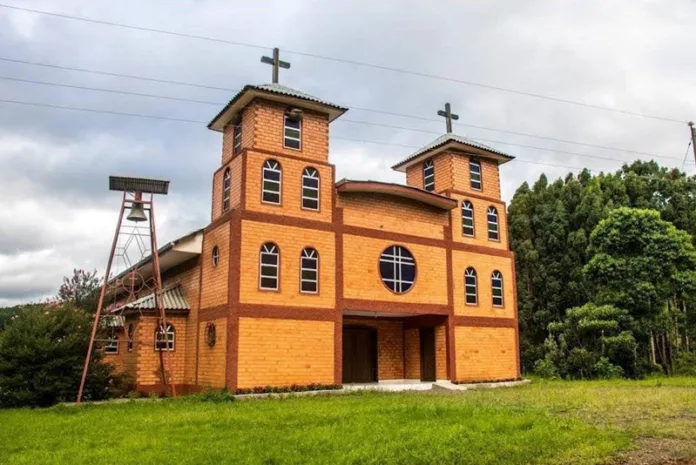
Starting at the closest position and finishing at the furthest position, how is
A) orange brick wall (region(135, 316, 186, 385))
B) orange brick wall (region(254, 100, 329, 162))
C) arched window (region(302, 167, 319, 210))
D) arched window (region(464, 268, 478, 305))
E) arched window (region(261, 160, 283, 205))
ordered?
arched window (region(261, 160, 283, 205)), orange brick wall (region(135, 316, 186, 385)), orange brick wall (region(254, 100, 329, 162)), arched window (region(302, 167, 319, 210)), arched window (region(464, 268, 478, 305))

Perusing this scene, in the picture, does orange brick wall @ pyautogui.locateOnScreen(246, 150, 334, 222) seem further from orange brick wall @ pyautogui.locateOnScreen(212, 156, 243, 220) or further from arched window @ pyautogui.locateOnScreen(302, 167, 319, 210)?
orange brick wall @ pyautogui.locateOnScreen(212, 156, 243, 220)

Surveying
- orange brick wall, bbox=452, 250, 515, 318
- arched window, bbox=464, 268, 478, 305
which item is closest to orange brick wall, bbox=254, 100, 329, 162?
orange brick wall, bbox=452, 250, 515, 318

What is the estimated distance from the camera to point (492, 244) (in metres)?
23.1

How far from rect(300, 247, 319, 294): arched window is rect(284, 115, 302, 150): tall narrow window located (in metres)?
3.30

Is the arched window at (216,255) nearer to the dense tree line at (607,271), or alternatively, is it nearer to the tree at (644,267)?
the dense tree line at (607,271)

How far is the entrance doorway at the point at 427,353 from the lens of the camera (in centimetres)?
2111

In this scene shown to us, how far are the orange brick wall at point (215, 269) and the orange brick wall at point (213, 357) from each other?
0.68m

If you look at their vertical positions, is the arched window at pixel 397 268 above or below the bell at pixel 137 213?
below

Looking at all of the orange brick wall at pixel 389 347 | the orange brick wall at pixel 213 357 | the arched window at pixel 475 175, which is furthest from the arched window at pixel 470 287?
the orange brick wall at pixel 213 357

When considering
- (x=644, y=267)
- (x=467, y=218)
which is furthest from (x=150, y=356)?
(x=644, y=267)

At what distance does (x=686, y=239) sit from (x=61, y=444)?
25.7m

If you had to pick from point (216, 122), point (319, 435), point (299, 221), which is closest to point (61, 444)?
point (319, 435)

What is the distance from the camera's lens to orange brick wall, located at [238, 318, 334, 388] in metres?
16.4

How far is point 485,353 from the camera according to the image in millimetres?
21750
